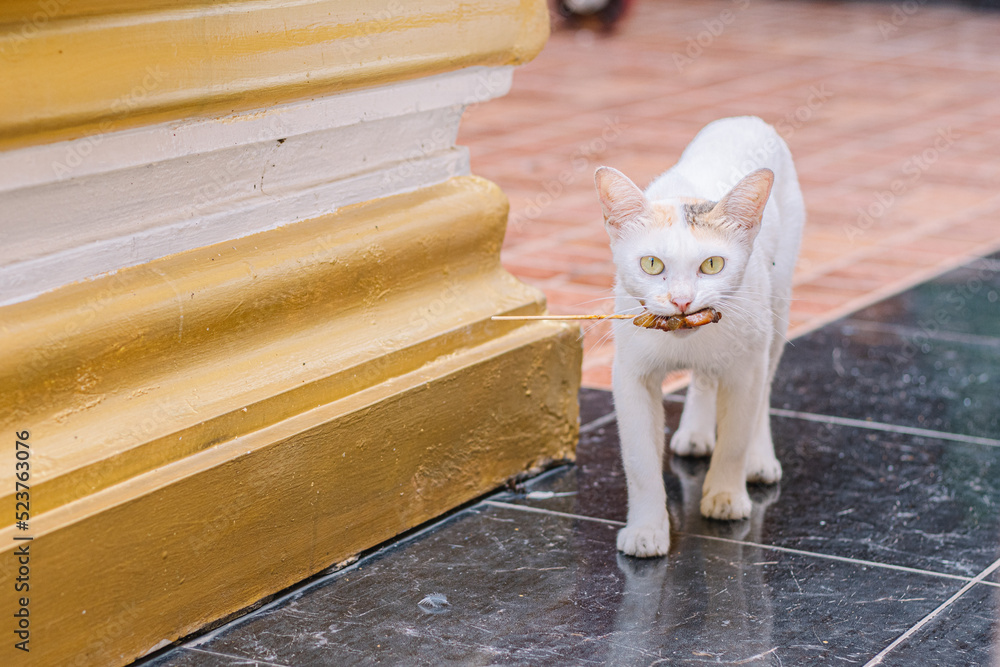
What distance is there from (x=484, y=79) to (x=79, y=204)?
1206mm

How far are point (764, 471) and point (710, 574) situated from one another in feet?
1.80

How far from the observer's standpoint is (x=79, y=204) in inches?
87.4

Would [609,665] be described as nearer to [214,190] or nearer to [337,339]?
[337,339]

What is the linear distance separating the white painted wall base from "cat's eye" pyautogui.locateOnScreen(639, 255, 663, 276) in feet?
2.35

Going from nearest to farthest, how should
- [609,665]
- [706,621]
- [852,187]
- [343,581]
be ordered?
[609,665] < [706,621] < [343,581] < [852,187]

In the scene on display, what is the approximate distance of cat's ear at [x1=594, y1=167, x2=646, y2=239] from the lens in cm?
248

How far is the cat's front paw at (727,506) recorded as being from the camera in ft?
9.52

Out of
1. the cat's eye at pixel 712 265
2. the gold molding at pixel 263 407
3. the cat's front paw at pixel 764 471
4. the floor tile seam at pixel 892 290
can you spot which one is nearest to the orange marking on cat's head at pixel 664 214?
the cat's eye at pixel 712 265

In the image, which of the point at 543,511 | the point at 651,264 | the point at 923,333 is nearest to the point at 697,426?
the point at 543,511

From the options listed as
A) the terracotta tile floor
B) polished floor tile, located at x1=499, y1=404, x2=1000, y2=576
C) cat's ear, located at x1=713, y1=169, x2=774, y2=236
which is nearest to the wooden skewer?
cat's ear, located at x1=713, y1=169, x2=774, y2=236

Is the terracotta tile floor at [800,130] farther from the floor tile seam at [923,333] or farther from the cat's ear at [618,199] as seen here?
the cat's ear at [618,199]

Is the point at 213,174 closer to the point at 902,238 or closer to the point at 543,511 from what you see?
the point at 543,511

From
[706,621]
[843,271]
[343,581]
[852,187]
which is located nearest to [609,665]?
[706,621]

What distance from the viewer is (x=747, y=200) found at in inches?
97.1
